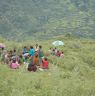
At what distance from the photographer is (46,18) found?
133250 mm

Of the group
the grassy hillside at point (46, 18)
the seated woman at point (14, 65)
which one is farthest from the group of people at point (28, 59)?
the grassy hillside at point (46, 18)

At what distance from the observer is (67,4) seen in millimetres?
151125

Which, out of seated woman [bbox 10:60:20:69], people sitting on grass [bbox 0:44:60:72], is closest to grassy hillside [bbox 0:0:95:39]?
people sitting on grass [bbox 0:44:60:72]

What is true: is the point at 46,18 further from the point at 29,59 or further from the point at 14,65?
the point at 14,65

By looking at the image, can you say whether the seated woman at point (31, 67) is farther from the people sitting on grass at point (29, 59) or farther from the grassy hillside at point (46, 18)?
the grassy hillside at point (46, 18)

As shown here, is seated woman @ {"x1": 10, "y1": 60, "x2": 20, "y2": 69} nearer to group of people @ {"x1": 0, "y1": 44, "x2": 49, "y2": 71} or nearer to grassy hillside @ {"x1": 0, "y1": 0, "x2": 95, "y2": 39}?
group of people @ {"x1": 0, "y1": 44, "x2": 49, "y2": 71}

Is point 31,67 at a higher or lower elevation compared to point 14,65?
lower

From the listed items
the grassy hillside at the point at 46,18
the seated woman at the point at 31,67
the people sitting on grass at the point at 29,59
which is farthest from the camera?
the grassy hillside at the point at 46,18

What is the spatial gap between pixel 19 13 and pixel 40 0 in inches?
698

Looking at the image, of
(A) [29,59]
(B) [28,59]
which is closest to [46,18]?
(B) [28,59]

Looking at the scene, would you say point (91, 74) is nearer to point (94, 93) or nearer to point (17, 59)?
point (17, 59)

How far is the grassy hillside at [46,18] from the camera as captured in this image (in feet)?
352

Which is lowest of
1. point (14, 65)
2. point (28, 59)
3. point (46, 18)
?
point (14, 65)

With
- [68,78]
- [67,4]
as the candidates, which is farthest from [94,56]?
[67,4]
